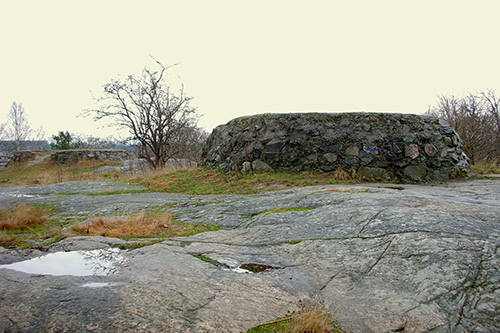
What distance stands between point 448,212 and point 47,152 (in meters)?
32.3

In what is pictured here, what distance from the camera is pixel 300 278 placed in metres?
2.94

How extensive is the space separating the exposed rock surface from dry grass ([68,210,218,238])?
32cm

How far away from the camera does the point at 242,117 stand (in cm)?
1052

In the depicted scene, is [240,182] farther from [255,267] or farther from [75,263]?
[75,263]

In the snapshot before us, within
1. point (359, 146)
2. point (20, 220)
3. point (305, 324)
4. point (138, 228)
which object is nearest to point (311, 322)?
point (305, 324)

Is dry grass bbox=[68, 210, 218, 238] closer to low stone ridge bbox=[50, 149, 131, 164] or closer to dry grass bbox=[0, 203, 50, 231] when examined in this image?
dry grass bbox=[0, 203, 50, 231]

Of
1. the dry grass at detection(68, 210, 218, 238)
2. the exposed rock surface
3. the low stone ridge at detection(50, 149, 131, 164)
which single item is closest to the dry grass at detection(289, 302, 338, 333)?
the exposed rock surface

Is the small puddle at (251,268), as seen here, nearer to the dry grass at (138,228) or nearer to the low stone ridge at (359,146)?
the dry grass at (138,228)

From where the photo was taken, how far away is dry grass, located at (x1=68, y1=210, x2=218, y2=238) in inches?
173

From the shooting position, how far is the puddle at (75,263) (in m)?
2.98

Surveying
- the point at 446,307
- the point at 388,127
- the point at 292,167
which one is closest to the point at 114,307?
the point at 446,307

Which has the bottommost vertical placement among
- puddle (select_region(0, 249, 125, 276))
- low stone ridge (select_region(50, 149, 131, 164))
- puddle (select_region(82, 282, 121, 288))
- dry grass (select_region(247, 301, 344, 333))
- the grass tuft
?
dry grass (select_region(247, 301, 344, 333))

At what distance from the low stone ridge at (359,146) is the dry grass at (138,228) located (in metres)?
4.50

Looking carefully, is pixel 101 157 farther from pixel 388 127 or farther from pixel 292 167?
pixel 388 127
